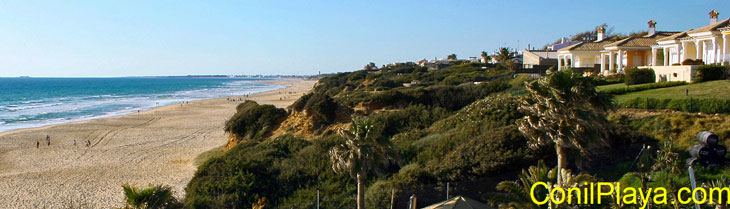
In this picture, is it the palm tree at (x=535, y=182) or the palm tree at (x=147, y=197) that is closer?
Answer: the palm tree at (x=535, y=182)

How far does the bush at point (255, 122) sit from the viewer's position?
1067 inches

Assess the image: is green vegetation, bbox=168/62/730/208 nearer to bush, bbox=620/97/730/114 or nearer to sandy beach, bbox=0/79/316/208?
bush, bbox=620/97/730/114

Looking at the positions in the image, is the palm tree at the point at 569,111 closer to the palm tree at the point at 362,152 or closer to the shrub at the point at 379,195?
the palm tree at the point at 362,152

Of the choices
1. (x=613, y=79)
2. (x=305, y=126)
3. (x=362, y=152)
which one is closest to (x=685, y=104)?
(x=613, y=79)

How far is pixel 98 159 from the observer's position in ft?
89.8

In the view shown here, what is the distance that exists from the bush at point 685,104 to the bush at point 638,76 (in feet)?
18.9

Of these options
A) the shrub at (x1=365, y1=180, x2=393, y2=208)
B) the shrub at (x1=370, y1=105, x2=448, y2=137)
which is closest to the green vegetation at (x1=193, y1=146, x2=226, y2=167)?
the shrub at (x1=370, y1=105, x2=448, y2=137)

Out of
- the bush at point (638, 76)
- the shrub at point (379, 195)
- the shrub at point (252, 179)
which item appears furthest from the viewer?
the bush at point (638, 76)

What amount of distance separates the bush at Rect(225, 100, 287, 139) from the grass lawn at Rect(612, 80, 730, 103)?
55.3 feet

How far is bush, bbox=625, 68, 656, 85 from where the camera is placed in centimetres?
2186

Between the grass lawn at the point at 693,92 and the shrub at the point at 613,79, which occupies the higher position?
the shrub at the point at 613,79

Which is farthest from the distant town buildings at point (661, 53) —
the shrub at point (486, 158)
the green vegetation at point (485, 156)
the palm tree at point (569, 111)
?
the palm tree at point (569, 111)

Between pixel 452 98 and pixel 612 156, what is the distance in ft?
49.1

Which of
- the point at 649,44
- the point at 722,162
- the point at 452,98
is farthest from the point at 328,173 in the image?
the point at 649,44
